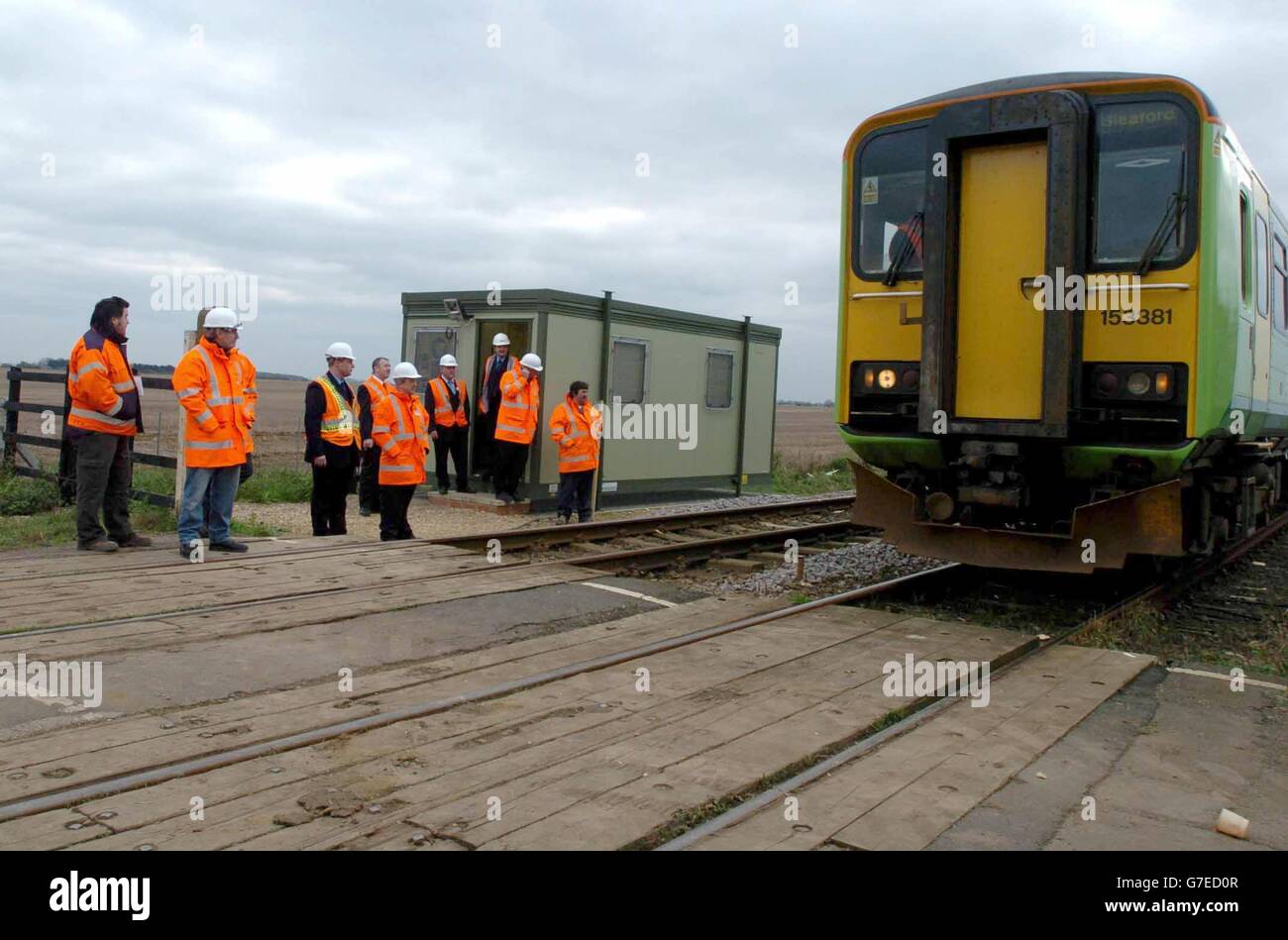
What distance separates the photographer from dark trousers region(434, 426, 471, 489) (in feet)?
45.6

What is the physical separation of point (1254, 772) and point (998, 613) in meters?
3.62

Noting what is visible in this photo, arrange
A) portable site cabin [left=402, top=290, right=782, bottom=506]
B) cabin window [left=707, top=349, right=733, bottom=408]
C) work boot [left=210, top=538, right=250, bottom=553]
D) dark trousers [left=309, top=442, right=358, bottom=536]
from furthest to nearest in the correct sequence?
1. cabin window [left=707, top=349, right=733, bottom=408]
2. portable site cabin [left=402, top=290, right=782, bottom=506]
3. dark trousers [left=309, top=442, right=358, bottom=536]
4. work boot [left=210, top=538, right=250, bottom=553]

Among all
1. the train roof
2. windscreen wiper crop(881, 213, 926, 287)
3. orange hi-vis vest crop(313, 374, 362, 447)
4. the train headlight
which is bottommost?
orange hi-vis vest crop(313, 374, 362, 447)

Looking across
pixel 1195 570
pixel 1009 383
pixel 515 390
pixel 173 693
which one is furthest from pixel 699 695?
pixel 515 390

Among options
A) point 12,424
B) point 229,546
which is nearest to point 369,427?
point 229,546

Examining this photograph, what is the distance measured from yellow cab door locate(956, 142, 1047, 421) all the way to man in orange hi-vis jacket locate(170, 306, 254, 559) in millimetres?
5175

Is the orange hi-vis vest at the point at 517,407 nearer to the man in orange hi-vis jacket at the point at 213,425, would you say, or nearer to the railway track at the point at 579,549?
the railway track at the point at 579,549

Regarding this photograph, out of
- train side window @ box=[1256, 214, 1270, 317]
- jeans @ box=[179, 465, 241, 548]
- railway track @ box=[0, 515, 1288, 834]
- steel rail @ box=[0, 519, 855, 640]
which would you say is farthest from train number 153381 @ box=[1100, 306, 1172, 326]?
jeans @ box=[179, 465, 241, 548]

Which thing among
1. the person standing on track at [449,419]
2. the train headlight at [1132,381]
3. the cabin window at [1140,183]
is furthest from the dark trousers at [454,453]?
the cabin window at [1140,183]

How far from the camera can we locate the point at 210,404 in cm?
766

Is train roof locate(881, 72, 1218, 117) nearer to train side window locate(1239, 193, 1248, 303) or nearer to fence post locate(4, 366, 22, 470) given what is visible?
train side window locate(1239, 193, 1248, 303)

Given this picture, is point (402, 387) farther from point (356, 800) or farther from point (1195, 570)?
point (1195, 570)

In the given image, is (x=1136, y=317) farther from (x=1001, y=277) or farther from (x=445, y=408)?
(x=445, y=408)

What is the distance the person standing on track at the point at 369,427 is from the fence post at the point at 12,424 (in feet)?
13.4
